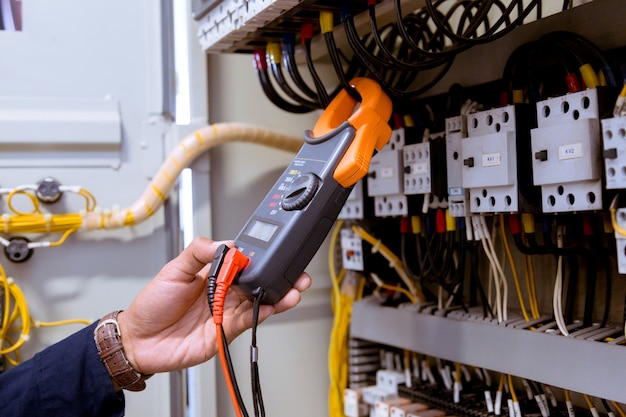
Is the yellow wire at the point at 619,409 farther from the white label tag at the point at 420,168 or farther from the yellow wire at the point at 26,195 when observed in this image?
the yellow wire at the point at 26,195

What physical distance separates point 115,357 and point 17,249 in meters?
0.43

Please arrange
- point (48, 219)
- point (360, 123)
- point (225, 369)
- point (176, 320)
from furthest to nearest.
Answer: point (48, 219) < point (176, 320) < point (360, 123) < point (225, 369)

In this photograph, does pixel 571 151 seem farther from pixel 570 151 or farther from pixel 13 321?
pixel 13 321

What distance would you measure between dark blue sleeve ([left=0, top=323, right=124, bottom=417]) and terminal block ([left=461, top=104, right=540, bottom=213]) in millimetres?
699

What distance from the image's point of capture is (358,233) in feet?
4.32

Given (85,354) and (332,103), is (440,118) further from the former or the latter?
(85,354)

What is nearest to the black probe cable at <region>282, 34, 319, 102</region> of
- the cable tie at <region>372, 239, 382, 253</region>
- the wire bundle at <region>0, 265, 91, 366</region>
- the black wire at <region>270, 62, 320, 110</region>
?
the black wire at <region>270, 62, 320, 110</region>

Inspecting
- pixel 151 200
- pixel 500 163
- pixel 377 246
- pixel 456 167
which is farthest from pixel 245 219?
pixel 500 163

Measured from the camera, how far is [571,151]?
2.80 ft

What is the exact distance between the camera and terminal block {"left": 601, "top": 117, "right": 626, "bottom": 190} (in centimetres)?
78

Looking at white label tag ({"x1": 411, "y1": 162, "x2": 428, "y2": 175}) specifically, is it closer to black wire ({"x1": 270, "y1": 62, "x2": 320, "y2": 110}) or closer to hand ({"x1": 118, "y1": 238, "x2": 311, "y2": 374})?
black wire ({"x1": 270, "y1": 62, "x2": 320, "y2": 110})

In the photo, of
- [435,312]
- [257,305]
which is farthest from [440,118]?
[257,305]

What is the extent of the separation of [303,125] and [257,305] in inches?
32.6

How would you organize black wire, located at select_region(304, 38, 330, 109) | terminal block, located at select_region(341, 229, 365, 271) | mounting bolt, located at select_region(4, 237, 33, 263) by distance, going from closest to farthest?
black wire, located at select_region(304, 38, 330, 109), mounting bolt, located at select_region(4, 237, 33, 263), terminal block, located at select_region(341, 229, 365, 271)
